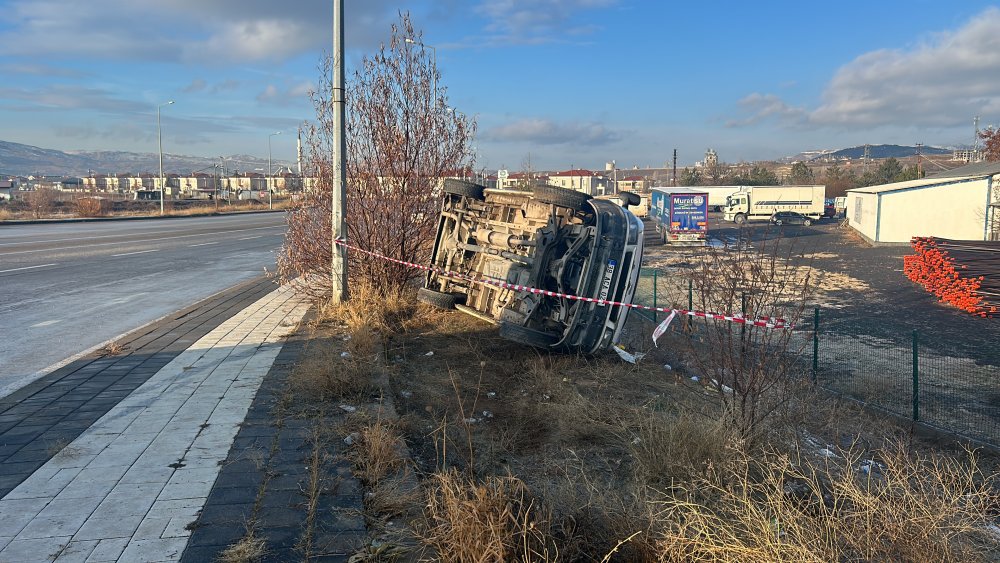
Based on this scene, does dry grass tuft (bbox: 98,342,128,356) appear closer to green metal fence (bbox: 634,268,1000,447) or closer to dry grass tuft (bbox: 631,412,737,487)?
dry grass tuft (bbox: 631,412,737,487)

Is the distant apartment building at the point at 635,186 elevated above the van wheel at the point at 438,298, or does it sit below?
above

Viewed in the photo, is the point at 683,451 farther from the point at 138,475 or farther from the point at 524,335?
the point at 138,475

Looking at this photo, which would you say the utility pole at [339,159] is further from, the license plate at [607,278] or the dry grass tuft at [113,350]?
the license plate at [607,278]

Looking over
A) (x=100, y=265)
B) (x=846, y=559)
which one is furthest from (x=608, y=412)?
(x=100, y=265)

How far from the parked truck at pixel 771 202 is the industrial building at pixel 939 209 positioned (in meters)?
11.3

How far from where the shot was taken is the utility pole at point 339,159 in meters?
10.4

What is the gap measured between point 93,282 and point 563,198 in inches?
471

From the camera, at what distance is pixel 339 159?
1042cm

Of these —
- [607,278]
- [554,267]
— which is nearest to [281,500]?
[554,267]

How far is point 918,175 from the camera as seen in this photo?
65.4 meters

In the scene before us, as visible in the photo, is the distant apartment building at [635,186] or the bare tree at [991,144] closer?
the bare tree at [991,144]

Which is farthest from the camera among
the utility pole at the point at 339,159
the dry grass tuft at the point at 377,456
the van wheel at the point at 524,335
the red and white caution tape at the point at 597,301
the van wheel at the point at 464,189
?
the utility pole at the point at 339,159

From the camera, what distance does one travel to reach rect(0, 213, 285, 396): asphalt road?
367 inches

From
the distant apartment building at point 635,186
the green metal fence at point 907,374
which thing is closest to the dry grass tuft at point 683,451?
the green metal fence at point 907,374
